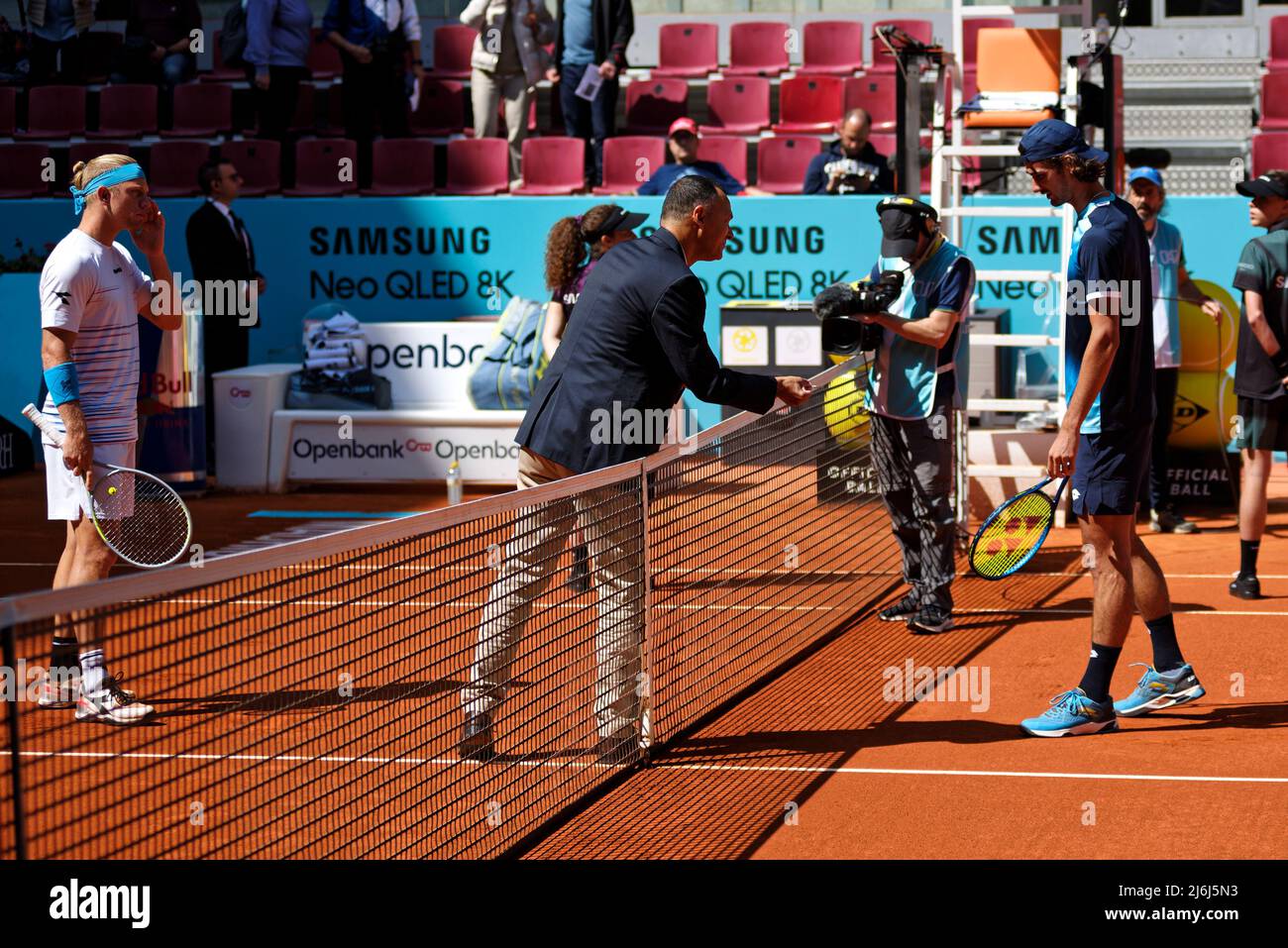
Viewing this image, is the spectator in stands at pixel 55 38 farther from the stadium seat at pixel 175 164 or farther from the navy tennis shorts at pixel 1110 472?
the navy tennis shorts at pixel 1110 472

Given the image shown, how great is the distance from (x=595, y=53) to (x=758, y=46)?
3.30 meters

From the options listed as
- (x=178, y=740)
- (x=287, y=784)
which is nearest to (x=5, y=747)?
(x=178, y=740)

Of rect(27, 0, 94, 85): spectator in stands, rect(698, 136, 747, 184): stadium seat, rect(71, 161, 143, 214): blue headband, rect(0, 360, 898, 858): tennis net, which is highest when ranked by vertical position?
rect(27, 0, 94, 85): spectator in stands

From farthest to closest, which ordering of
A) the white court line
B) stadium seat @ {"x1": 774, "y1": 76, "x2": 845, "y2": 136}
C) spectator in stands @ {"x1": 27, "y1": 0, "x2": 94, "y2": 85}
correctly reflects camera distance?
spectator in stands @ {"x1": 27, "y1": 0, "x2": 94, "y2": 85} < stadium seat @ {"x1": 774, "y1": 76, "x2": 845, "y2": 136} < the white court line

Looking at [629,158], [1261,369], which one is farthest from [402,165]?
[1261,369]

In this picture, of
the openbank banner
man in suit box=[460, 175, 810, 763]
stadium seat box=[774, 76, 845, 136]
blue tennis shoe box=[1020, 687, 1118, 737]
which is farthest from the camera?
stadium seat box=[774, 76, 845, 136]

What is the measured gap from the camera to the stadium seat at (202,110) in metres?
17.2

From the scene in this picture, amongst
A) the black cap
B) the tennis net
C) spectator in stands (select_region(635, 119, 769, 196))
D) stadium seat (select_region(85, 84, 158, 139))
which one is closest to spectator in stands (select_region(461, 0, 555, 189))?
spectator in stands (select_region(635, 119, 769, 196))

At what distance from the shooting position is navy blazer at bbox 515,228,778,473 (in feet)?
18.1

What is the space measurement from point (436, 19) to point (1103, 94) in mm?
11820

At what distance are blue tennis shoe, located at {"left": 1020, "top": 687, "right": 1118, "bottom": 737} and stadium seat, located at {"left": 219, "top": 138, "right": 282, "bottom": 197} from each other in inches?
451

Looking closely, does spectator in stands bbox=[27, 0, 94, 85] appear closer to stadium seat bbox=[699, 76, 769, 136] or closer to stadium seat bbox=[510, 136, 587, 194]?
stadium seat bbox=[510, 136, 587, 194]
